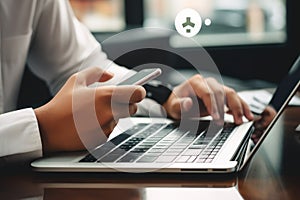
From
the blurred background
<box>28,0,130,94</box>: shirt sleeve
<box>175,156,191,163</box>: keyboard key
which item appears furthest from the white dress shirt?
the blurred background

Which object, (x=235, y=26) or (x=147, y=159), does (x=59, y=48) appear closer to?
(x=147, y=159)

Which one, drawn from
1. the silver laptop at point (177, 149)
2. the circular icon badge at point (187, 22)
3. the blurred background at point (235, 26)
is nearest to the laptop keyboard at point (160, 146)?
the silver laptop at point (177, 149)

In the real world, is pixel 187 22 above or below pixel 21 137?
above

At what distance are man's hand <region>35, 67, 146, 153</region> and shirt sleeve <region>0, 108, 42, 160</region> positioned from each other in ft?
0.05

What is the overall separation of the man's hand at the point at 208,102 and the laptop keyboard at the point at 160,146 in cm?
4

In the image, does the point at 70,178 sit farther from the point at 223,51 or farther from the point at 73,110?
the point at 223,51

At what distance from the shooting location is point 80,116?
28.1 inches

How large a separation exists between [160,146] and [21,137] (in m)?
0.17

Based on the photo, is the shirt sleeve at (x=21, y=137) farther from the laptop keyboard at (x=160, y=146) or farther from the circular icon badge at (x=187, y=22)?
the circular icon badge at (x=187, y=22)

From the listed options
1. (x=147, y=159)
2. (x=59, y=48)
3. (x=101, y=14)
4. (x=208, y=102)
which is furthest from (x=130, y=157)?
(x=101, y=14)

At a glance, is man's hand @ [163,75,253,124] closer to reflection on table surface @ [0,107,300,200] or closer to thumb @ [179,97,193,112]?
thumb @ [179,97,193,112]

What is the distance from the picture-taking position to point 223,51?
3338 millimetres

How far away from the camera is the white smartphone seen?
2.37ft

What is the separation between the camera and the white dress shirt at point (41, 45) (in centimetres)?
108
